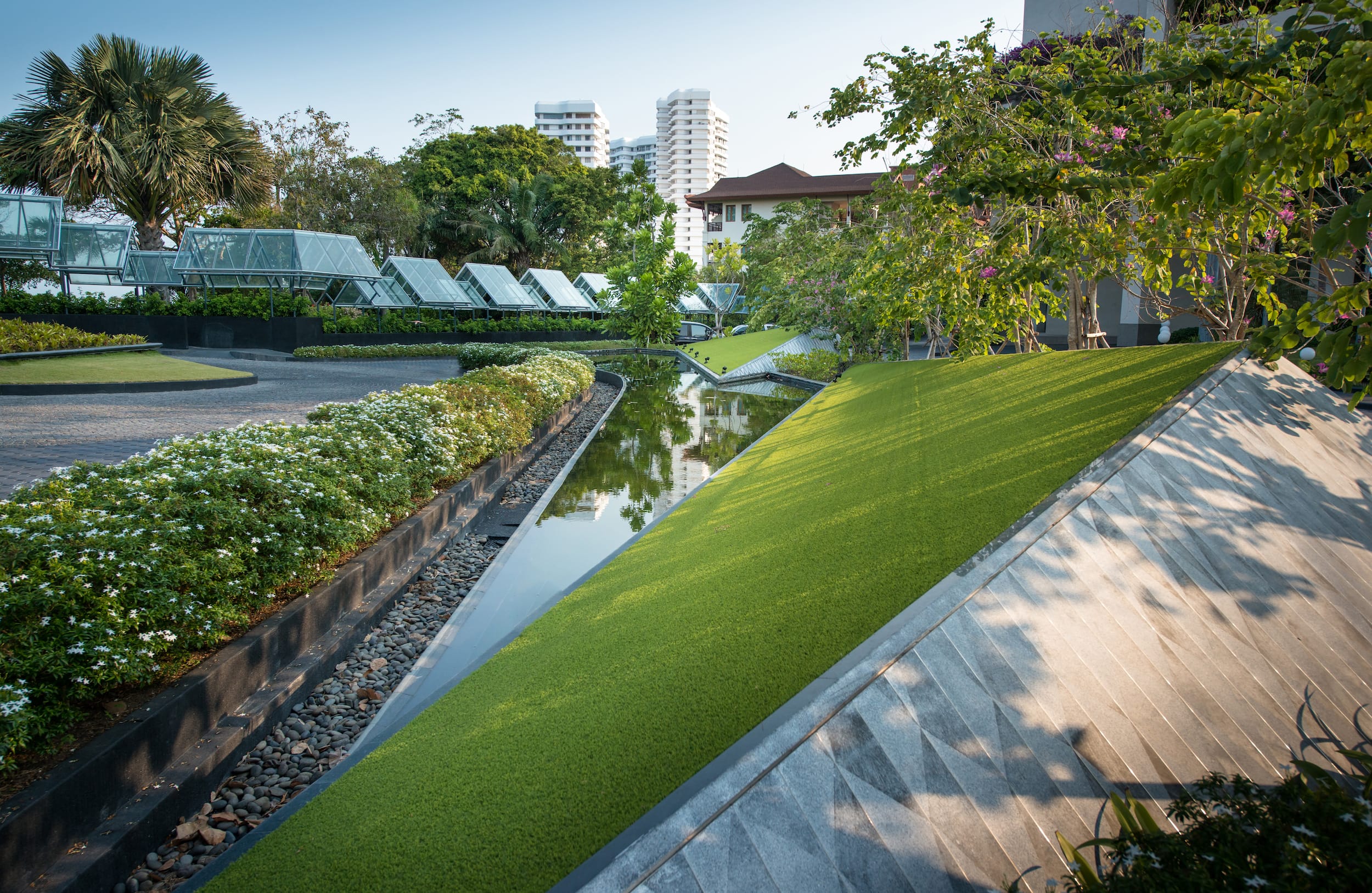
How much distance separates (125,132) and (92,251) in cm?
499

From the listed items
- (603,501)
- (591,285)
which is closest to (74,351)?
(603,501)

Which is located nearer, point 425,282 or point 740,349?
point 740,349

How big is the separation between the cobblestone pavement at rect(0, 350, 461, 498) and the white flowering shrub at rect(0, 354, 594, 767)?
6.33 feet

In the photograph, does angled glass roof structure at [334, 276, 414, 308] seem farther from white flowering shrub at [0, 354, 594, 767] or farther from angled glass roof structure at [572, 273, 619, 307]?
white flowering shrub at [0, 354, 594, 767]

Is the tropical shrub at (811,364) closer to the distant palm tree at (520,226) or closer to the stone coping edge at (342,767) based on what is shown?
the stone coping edge at (342,767)

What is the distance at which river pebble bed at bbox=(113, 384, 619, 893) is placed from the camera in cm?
321

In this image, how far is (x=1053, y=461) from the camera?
5.23 meters

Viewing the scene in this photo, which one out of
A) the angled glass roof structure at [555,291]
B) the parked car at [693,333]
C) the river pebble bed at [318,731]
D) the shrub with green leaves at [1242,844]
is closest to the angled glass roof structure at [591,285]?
the angled glass roof structure at [555,291]

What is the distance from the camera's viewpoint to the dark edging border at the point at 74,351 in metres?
15.8

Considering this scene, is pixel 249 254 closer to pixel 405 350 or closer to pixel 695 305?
pixel 405 350

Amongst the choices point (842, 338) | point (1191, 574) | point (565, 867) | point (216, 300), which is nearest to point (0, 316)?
point (216, 300)

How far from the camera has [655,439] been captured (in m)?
13.0

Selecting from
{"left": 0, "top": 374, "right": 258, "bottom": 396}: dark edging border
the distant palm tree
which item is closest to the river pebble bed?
{"left": 0, "top": 374, "right": 258, "bottom": 396}: dark edging border

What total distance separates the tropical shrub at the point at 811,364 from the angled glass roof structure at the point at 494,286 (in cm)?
1497
